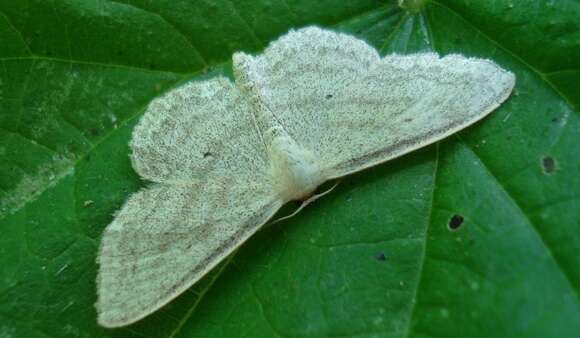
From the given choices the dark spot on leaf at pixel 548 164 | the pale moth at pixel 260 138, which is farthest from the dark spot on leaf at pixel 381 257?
the dark spot on leaf at pixel 548 164

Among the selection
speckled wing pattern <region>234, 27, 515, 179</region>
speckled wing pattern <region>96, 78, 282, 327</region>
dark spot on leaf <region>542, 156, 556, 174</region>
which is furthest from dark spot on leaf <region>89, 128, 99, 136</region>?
dark spot on leaf <region>542, 156, 556, 174</region>

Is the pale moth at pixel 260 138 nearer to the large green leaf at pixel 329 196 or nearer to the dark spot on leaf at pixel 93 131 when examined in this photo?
the large green leaf at pixel 329 196

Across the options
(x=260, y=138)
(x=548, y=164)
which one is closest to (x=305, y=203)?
(x=260, y=138)

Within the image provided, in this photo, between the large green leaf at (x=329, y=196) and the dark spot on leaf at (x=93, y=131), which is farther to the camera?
the dark spot on leaf at (x=93, y=131)

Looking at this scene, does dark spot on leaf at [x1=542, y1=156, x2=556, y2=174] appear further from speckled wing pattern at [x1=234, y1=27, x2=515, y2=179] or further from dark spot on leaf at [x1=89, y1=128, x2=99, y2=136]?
dark spot on leaf at [x1=89, y1=128, x2=99, y2=136]

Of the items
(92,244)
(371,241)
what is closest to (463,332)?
(371,241)

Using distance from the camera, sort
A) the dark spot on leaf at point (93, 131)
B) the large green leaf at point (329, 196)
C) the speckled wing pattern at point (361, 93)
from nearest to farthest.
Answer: the large green leaf at point (329, 196) < the speckled wing pattern at point (361, 93) < the dark spot on leaf at point (93, 131)

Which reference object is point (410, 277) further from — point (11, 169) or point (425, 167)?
point (11, 169)
